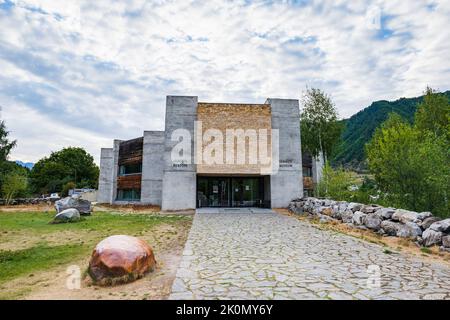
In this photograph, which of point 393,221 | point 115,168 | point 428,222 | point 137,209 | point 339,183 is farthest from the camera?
point 115,168

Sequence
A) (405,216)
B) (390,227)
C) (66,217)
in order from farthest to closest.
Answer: (66,217), (390,227), (405,216)

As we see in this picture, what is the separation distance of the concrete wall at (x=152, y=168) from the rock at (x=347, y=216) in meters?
17.7

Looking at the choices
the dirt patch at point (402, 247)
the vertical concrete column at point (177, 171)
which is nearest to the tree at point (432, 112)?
the dirt patch at point (402, 247)

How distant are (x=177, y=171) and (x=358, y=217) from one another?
12888 mm

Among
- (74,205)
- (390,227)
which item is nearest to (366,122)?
(390,227)

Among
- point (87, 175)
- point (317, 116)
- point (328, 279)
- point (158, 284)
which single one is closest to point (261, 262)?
point (328, 279)

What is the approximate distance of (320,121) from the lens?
2184 cm

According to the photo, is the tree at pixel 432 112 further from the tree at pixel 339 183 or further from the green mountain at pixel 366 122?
the green mountain at pixel 366 122

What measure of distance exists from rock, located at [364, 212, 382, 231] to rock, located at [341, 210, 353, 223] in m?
1.13

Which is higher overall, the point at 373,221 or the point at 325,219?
the point at 373,221

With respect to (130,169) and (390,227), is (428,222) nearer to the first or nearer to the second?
(390,227)

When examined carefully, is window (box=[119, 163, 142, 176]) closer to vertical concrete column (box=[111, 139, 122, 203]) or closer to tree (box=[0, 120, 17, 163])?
vertical concrete column (box=[111, 139, 122, 203])

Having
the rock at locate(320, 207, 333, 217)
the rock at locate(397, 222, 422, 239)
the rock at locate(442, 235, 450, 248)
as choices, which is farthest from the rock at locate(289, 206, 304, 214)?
Answer: the rock at locate(442, 235, 450, 248)
